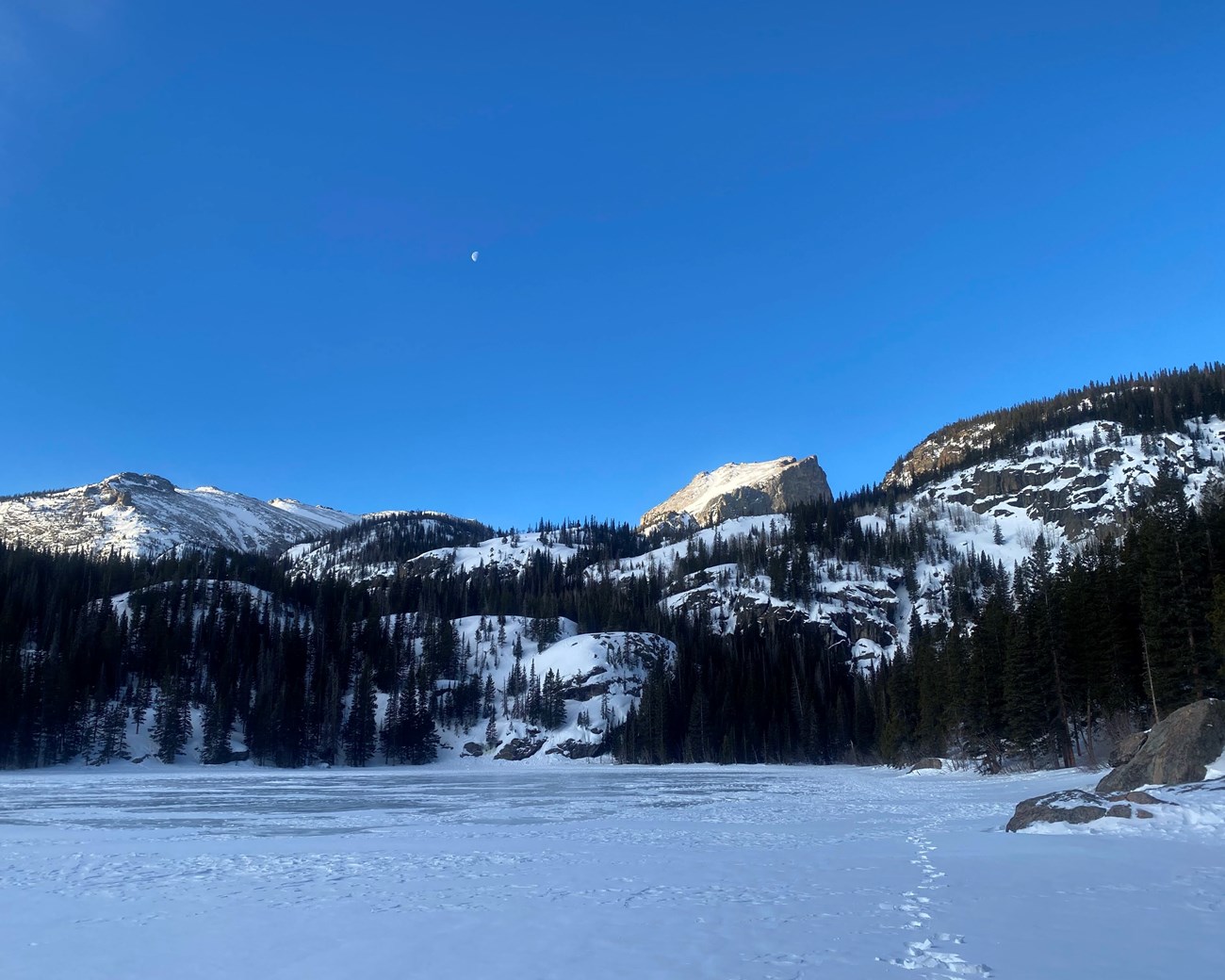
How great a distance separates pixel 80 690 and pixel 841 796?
122m

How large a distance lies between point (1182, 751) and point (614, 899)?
24.8 meters

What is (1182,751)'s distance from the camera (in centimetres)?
2858

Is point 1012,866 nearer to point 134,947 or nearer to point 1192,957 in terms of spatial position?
point 1192,957

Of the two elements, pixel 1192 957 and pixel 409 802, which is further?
pixel 409 802

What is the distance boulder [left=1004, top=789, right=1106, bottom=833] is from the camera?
933 inches

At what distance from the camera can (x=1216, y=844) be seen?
19203mm

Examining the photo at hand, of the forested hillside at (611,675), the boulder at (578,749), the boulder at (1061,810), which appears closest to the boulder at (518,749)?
the forested hillside at (611,675)

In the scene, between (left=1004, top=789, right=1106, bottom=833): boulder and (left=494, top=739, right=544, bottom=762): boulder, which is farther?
(left=494, top=739, right=544, bottom=762): boulder

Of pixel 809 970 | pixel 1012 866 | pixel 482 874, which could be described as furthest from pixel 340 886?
pixel 1012 866

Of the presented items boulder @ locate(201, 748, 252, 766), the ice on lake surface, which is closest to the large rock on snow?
the ice on lake surface

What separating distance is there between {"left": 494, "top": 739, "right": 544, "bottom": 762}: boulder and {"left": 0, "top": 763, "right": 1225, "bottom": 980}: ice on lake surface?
126885 millimetres

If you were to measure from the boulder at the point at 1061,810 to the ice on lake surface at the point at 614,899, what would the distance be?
0.82m

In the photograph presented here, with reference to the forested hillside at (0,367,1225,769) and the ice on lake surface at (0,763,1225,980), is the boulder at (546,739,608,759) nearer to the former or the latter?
the forested hillside at (0,367,1225,769)

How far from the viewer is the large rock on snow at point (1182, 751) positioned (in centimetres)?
2816
